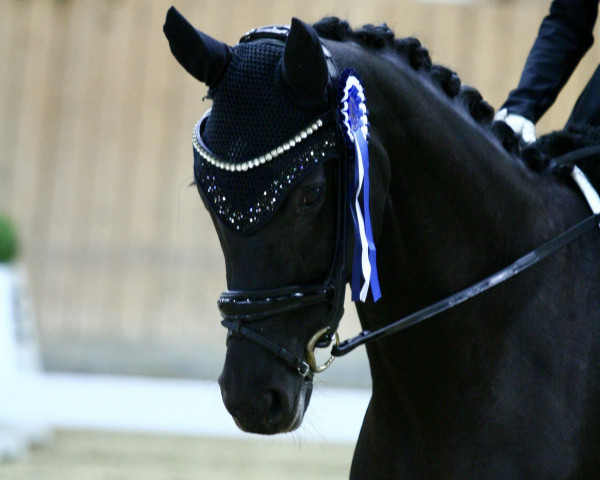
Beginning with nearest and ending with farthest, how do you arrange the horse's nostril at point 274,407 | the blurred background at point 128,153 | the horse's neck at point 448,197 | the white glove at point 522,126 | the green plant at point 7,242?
the horse's nostril at point 274,407 → the horse's neck at point 448,197 → the white glove at point 522,126 → the green plant at point 7,242 → the blurred background at point 128,153

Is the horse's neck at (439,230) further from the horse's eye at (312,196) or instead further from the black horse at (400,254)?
the horse's eye at (312,196)

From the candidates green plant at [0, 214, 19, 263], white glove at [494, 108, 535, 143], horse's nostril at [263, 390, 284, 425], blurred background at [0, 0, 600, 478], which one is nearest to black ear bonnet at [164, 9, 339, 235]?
horse's nostril at [263, 390, 284, 425]

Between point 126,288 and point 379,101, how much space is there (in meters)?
5.38

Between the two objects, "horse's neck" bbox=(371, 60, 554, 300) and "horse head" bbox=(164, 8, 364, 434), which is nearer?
"horse head" bbox=(164, 8, 364, 434)

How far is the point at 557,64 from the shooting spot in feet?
6.89

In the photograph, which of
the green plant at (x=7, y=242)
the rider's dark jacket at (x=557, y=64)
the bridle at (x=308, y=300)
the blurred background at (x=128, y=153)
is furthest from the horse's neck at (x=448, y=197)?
the blurred background at (x=128, y=153)

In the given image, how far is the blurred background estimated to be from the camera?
659 cm

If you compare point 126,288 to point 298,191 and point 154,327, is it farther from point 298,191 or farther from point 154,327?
point 298,191

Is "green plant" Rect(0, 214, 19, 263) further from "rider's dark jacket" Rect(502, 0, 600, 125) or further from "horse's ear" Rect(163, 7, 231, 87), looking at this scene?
"horse's ear" Rect(163, 7, 231, 87)

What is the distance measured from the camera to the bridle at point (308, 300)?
1.35m

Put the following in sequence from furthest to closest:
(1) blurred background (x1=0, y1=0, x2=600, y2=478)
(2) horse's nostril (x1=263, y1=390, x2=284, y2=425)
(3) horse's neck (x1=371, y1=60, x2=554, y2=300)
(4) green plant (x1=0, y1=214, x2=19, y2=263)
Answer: (1) blurred background (x1=0, y1=0, x2=600, y2=478), (4) green plant (x1=0, y1=214, x2=19, y2=263), (3) horse's neck (x1=371, y1=60, x2=554, y2=300), (2) horse's nostril (x1=263, y1=390, x2=284, y2=425)

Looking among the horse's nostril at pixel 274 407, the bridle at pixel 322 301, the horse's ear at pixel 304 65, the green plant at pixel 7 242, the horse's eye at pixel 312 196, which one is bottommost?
the green plant at pixel 7 242

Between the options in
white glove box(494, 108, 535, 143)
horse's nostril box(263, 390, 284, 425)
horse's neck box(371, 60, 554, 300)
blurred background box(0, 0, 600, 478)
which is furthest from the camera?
blurred background box(0, 0, 600, 478)

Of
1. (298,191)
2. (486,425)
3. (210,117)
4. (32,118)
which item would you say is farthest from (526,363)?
(32,118)
